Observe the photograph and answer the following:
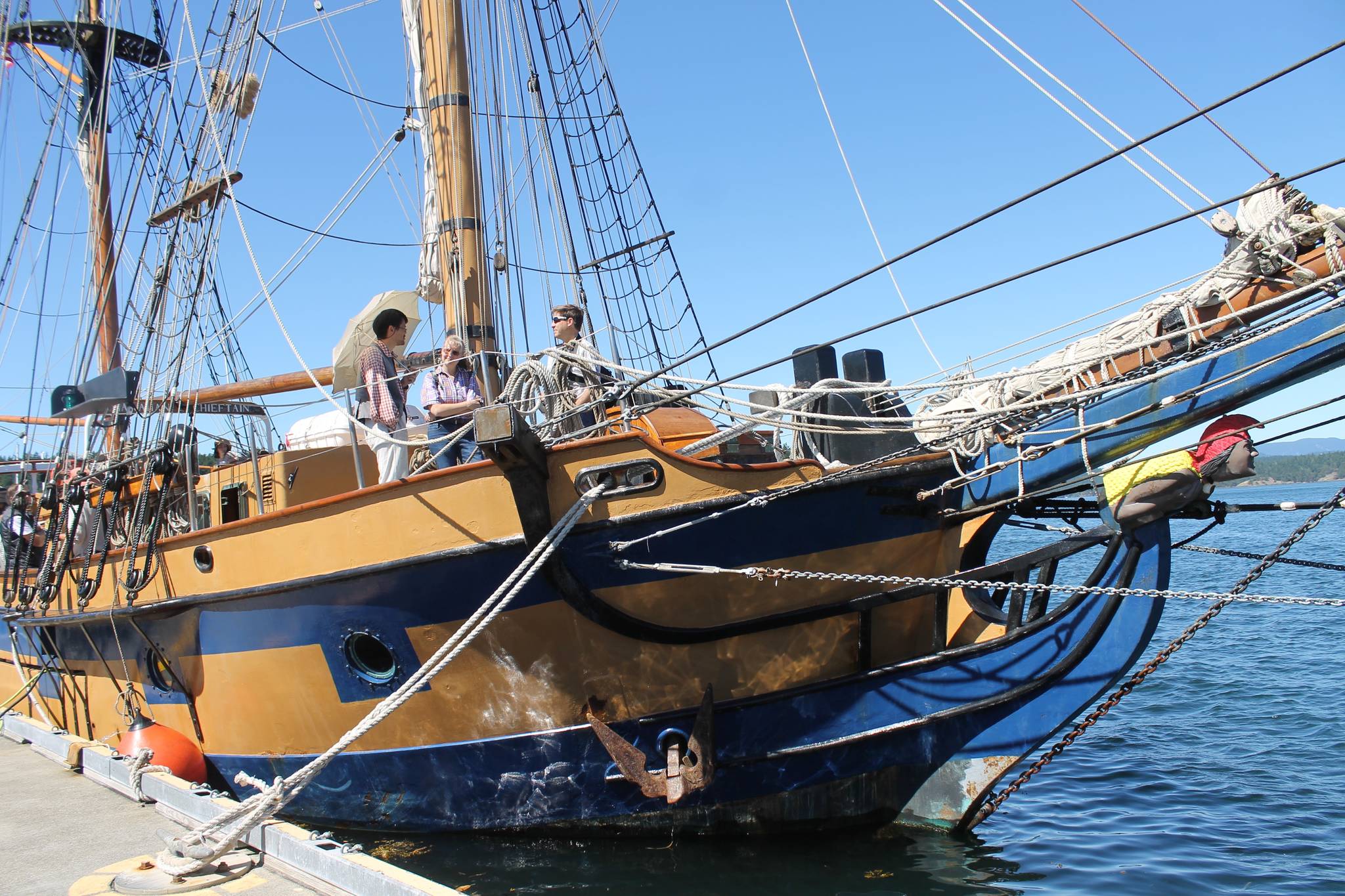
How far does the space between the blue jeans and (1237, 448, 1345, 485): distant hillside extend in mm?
119507

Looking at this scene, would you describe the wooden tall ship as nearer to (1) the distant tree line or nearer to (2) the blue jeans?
(2) the blue jeans

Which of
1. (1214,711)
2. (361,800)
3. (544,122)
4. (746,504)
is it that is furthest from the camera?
(544,122)

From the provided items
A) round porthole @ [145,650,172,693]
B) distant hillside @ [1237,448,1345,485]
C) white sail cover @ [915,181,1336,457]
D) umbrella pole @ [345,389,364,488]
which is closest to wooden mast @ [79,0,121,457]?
round porthole @ [145,650,172,693]

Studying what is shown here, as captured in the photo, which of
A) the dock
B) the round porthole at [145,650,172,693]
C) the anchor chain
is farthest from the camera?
the round porthole at [145,650,172,693]

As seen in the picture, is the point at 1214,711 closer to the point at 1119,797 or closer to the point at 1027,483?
the point at 1119,797

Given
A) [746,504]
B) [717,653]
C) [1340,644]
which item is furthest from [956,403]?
[1340,644]

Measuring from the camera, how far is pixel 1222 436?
5.31 meters

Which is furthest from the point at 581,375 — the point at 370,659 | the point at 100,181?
the point at 100,181

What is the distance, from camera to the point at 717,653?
244 inches

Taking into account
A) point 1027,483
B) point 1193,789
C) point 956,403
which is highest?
point 956,403

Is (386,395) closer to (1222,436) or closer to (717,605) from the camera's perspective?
(717,605)

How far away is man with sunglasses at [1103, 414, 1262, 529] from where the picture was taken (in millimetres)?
5238

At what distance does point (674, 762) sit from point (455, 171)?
522 centimetres

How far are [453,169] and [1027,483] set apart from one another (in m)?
5.36
